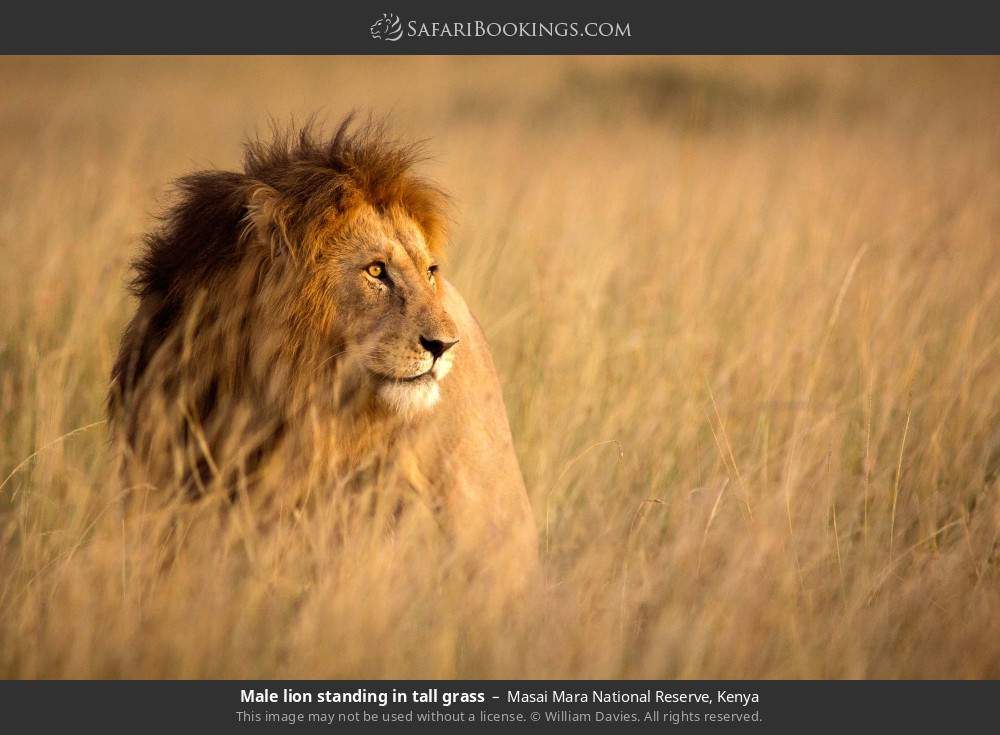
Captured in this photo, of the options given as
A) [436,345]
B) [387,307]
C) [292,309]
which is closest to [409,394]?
[436,345]

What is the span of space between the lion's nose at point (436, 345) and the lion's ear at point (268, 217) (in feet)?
2.14

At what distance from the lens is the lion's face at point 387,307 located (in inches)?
150

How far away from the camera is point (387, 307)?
3957 millimetres

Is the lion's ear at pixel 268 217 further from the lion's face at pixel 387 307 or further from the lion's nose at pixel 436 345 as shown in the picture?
the lion's nose at pixel 436 345

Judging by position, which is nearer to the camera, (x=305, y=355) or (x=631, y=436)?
(x=305, y=355)

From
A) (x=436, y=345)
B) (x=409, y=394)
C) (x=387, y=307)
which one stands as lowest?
(x=409, y=394)

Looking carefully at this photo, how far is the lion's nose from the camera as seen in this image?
149 inches

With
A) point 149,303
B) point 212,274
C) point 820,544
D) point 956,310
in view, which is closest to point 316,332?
point 212,274

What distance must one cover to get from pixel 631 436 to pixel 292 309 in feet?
8.01

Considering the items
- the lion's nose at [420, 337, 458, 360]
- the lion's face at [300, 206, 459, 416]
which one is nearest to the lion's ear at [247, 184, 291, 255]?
the lion's face at [300, 206, 459, 416]

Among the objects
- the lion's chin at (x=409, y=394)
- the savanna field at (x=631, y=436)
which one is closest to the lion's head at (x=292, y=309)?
the lion's chin at (x=409, y=394)

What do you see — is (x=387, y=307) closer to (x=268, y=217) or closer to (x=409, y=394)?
(x=409, y=394)

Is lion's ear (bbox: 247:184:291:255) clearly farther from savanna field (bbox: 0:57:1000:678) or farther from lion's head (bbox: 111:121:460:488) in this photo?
savanna field (bbox: 0:57:1000:678)

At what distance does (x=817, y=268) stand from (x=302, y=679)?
5.78 meters
